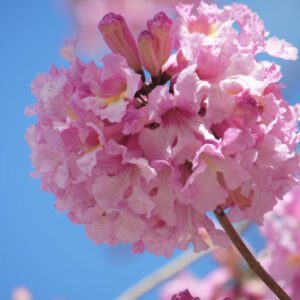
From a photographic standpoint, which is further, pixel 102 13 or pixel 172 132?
pixel 102 13

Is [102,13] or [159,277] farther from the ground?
[102,13]

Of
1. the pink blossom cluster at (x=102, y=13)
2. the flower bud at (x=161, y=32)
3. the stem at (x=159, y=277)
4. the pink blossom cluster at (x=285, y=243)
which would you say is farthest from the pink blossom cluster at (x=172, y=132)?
the pink blossom cluster at (x=102, y=13)

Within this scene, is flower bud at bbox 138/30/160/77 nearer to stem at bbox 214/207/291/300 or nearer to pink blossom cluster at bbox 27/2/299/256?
pink blossom cluster at bbox 27/2/299/256

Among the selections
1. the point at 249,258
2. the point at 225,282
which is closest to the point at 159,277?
the point at 225,282

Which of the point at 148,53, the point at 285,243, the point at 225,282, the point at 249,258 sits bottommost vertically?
the point at 249,258

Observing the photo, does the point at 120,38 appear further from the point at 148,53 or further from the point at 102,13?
the point at 102,13

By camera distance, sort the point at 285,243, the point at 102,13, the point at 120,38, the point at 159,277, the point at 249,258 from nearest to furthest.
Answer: the point at 249,258 < the point at 120,38 < the point at 285,243 < the point at 159,277 < the point at 102,13

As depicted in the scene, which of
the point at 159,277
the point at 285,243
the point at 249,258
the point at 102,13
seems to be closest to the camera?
the point at 249,258

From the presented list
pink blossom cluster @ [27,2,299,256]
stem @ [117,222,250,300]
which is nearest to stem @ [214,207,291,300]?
pink blossom cluster @ [27,2,299,256]
